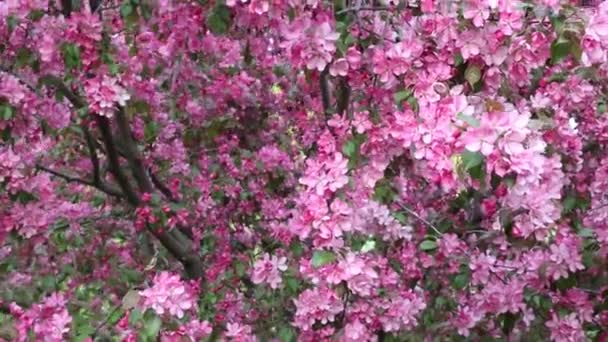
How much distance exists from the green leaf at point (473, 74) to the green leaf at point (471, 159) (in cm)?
27

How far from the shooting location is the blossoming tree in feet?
4.84

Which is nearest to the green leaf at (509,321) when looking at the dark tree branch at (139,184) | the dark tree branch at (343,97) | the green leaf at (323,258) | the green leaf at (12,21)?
the dark tree branch at (343,97)

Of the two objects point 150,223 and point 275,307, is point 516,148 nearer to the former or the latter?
point 275,307

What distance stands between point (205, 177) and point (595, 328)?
1449 mm

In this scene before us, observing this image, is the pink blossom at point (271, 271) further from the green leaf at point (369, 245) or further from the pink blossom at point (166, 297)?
the pink blossom at point (166, 297)

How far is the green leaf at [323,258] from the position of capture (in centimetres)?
153

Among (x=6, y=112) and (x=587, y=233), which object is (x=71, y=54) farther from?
(x=587, y=233)

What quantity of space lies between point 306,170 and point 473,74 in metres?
0.38

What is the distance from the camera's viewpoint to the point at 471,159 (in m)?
1.23

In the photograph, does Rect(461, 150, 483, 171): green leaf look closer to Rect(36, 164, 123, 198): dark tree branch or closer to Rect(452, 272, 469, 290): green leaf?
Rect(452, 272, 469, 290): green leaf

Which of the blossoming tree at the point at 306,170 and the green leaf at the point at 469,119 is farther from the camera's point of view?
the blossoming tree at the point at 306,170

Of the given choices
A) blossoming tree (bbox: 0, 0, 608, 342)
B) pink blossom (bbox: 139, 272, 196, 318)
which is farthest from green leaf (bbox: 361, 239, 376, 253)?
pink blossom (bbox: 139, 272, 196, 318)

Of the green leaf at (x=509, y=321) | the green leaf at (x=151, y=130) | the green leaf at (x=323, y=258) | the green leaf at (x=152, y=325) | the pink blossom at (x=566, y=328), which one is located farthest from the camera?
the green leaf at (x=151, y=130)

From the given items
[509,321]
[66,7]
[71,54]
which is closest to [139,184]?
[66,7]
